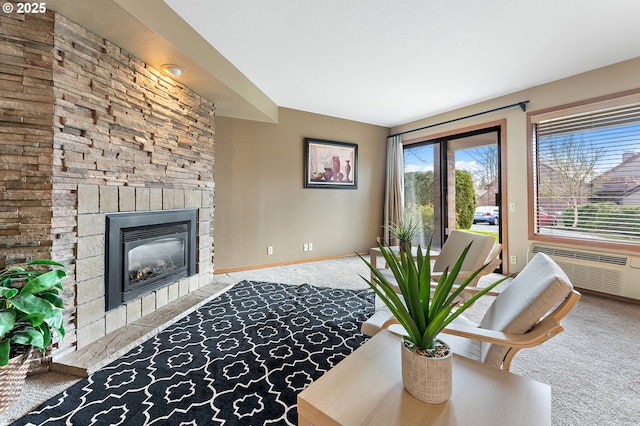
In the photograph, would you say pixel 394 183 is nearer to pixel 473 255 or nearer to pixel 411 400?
pixel 473 255

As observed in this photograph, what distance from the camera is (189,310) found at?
2.61 meters

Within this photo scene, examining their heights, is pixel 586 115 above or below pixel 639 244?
above

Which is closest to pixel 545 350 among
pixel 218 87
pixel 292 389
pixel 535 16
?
pixel 292 389

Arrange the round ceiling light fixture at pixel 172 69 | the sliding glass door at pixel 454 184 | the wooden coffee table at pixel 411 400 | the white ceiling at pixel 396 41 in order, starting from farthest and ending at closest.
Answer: the sliding glass door at pixel 454 184 < the round ceiling light fixture at pixel 172 69 < the white ceiling at pixel 396 41 < the wooden coffee table at pixel 411 400

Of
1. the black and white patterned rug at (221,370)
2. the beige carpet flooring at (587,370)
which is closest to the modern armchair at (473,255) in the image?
the beige carpet flooring at (587,370)

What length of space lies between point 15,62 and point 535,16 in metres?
3.67

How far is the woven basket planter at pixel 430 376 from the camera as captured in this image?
2.76 feet

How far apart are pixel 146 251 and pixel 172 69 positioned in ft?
5.57

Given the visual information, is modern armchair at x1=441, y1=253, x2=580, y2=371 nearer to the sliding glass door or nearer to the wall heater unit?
the wall heater unit

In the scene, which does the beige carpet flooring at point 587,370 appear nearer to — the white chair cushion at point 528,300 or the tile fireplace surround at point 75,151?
the tile fireplace surround at point 75,151

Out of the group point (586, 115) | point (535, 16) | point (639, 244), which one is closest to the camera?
point (535, 16)

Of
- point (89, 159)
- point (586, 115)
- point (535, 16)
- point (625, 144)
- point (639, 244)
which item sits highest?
point (535, 16)

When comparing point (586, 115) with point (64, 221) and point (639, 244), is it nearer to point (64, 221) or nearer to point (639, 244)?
point (639, 244)

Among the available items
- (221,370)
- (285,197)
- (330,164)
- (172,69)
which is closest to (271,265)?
(285,197)
